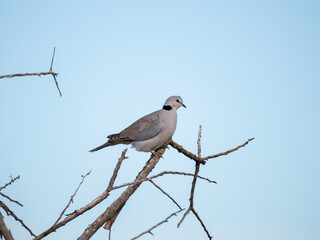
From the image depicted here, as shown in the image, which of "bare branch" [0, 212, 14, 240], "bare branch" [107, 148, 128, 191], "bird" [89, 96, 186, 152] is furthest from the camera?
"bird" [89, 96, 186, 152]

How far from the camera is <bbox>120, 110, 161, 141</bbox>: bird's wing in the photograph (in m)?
6.61

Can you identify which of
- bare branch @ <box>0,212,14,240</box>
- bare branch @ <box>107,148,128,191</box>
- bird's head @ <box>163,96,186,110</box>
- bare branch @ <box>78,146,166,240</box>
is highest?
bird's head @ <box>163,96,186,110</box>

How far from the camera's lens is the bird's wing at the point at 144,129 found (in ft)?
21.7

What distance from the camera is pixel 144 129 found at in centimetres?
667

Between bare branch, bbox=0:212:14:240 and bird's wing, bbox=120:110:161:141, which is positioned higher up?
bird's wing, bbox=120:110:161:141

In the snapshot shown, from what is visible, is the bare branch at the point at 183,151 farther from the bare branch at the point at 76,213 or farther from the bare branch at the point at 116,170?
the bare branch at the point at 76,213

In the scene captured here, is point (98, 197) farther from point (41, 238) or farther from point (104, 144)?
point (104, 144)

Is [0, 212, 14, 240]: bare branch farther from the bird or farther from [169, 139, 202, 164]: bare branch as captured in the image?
the bird

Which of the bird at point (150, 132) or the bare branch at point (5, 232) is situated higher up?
the bird at point (150, 132)

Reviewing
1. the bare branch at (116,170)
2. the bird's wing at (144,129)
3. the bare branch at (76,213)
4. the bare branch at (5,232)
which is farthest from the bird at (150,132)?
the bare branch at (5,232)

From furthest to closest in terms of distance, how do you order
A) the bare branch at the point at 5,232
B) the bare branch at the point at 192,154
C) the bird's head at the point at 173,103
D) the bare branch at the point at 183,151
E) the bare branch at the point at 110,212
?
the bird's head at the point at 173,103
the bare branch at the point at 183,151
the bare branch at the point at 192,154
the bare branch at the point at 5,232
the bare branch at the point at 110,212

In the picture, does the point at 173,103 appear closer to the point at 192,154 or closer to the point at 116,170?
the point at 192,154

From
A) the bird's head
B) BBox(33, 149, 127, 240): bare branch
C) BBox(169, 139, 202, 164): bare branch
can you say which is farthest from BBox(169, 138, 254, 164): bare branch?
BBox(33, 149, 127, 240): bare branch

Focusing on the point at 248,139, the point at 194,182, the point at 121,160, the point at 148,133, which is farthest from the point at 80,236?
the point at 148,133
